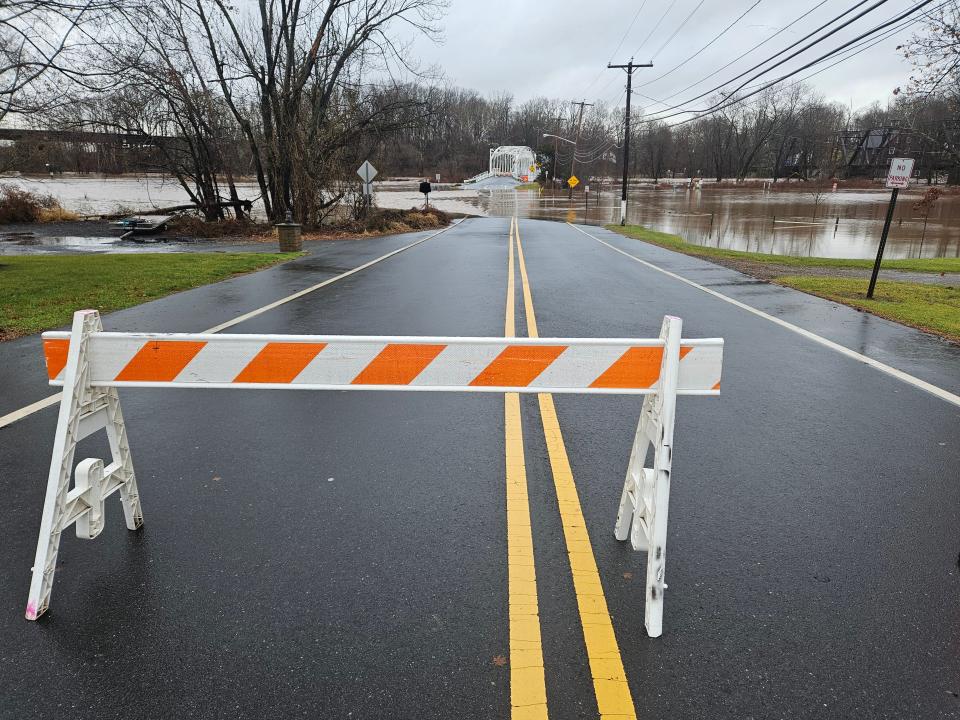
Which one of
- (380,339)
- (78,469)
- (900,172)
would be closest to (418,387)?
(380,339)

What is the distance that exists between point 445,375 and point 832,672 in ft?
6.96

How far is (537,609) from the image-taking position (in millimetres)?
2789

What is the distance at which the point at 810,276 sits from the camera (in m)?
15.1

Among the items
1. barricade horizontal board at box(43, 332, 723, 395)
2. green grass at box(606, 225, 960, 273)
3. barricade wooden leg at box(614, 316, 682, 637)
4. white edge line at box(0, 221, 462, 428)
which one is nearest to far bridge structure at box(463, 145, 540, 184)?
green grass at box(606, 225, 960, 273)

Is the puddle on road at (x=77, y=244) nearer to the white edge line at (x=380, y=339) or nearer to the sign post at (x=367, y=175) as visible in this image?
the sign post at (x=367, y=175)

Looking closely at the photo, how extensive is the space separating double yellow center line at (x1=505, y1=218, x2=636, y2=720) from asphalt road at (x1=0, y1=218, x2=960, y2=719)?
0.15 ft

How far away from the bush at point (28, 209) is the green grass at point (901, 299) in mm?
37176

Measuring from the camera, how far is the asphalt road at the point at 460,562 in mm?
2363

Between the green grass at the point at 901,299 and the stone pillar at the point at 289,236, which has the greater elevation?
the stone pillar at the point at 289,236

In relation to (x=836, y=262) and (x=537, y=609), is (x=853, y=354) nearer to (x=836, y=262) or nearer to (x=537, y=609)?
(x=537, y=609)

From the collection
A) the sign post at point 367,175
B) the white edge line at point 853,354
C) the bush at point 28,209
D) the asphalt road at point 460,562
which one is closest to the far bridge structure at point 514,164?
the bush at point 28,209

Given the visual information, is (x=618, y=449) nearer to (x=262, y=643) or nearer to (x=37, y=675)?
(x=262, y=643)

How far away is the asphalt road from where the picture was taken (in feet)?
7.75

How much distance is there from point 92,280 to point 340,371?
11886mm
